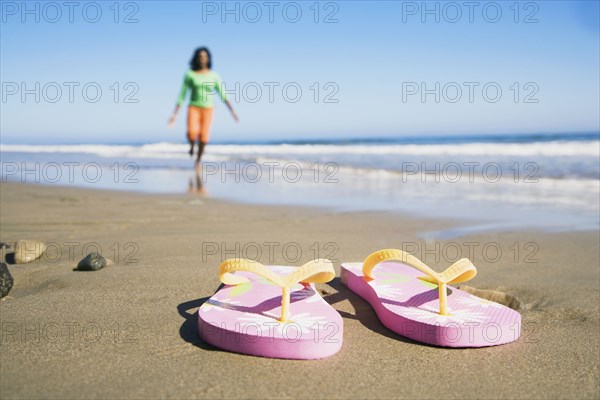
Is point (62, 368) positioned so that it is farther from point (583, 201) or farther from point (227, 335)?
point (583, 201)

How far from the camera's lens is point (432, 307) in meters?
2.09

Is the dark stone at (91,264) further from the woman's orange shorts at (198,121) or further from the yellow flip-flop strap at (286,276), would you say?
the woman's orange shorts at (198,121)

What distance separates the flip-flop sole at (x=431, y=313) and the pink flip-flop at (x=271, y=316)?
26 centimetres

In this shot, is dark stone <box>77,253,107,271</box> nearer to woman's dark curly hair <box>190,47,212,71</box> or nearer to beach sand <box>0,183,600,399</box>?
beach sand <box>0,183,600,399</box>

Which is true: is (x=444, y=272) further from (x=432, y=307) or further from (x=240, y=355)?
(x=240, y=355)

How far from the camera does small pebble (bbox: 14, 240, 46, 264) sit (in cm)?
296

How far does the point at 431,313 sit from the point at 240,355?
2.58ft

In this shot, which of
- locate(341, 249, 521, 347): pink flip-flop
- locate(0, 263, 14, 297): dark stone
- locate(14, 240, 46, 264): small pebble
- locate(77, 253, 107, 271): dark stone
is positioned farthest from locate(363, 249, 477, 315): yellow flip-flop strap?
locate(14, 240, 46, 264): small pebble

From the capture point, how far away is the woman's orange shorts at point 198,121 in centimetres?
649

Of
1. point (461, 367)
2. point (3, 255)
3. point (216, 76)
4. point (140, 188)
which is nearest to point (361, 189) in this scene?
point (216, 76)

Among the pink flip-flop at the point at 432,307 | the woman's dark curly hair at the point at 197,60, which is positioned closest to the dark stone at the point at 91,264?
the pink flip-flop at the point at 432,307

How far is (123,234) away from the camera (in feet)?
12.8

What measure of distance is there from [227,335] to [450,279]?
909 millimetres

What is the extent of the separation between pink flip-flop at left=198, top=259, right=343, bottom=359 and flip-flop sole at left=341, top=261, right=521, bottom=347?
262mm
